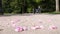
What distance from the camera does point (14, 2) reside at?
2867 centimetres

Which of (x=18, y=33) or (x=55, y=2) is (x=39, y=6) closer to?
(x=55, y=2)

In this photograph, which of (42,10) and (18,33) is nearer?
(18,33)

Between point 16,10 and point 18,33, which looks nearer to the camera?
point 18,33

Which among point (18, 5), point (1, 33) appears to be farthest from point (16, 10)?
point (1, 33)

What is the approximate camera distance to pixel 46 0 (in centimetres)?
3003

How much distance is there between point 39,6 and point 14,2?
3.48 m

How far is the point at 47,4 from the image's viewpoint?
29.8 metres

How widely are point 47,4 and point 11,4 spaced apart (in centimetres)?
517

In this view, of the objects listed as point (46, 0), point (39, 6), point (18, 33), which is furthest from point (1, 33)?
point (46, 0)

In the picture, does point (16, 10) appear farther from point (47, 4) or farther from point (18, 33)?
point (18, 33)

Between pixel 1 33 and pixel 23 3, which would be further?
pixel 23 3

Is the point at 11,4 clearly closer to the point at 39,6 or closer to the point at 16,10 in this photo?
the point at 16,10

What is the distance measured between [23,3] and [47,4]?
3446 millimetres

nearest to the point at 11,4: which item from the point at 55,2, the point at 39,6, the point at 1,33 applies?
the point at 39,6
